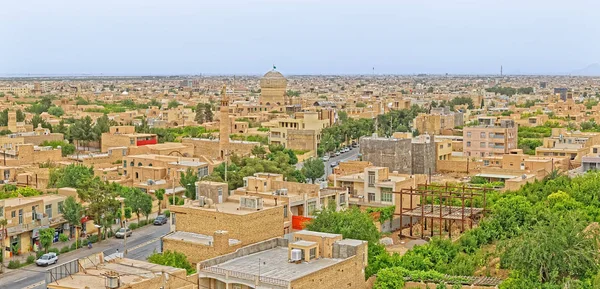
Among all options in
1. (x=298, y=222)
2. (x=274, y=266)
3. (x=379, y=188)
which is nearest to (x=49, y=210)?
(x=298, y=222)

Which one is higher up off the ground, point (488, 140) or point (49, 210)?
point (488, 140)

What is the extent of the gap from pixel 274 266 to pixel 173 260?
2.89 m

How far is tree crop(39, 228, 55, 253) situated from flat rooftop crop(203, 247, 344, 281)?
9506mm

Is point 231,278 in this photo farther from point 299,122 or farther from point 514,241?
point 299,122

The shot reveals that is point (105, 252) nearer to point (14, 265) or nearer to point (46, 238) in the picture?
point (46, 238)

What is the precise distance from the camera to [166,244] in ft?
74.1

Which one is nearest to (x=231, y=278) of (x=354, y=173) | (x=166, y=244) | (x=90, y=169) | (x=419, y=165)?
(x=166, y=244)

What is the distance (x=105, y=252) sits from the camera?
91.0 feet

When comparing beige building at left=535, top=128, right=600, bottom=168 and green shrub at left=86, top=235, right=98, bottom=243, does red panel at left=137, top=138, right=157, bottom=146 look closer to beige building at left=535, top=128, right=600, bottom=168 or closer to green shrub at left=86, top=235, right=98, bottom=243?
green shrub at left=86, top=235, right=98, bottom=243

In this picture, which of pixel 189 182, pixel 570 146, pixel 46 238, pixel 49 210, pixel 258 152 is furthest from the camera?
pixel 570 146

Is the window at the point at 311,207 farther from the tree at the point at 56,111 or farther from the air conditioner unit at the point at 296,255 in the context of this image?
the tree at the point at 56,111

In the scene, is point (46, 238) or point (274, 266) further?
point (46, 238)

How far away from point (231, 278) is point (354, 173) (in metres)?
19.1

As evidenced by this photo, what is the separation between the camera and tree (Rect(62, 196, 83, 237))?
29172 mm
